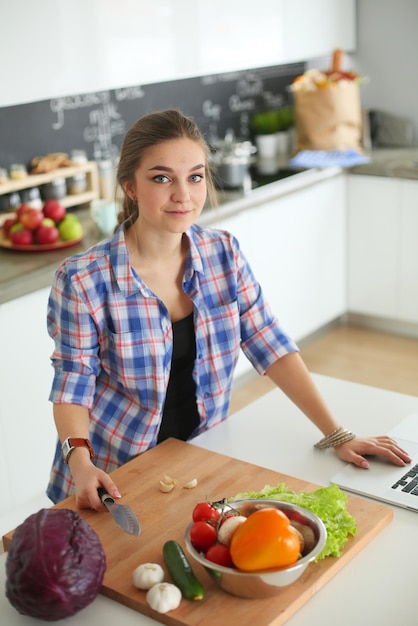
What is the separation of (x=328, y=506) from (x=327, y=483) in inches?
7.9

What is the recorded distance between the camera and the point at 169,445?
5.74 feet

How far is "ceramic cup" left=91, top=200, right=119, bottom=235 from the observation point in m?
3.04

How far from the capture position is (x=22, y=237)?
2.92 metres

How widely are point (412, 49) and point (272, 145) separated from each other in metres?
0.85

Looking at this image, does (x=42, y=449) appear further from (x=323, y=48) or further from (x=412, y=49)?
(x=412, y=49)

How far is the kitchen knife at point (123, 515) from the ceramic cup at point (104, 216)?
168 centimetres

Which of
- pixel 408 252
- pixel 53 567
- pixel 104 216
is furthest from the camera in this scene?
pixel 408 252

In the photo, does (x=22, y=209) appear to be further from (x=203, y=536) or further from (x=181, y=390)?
(x=203, y=536)

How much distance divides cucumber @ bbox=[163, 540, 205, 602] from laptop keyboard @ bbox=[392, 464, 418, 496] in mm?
459

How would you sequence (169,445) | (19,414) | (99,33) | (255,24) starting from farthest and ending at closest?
(255,24), (99,33), (19,414), (169,445)

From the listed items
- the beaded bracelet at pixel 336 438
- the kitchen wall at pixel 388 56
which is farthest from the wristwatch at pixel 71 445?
the kitchen wall at pixel 388 56

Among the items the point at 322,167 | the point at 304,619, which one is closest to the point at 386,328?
the point at 322,167

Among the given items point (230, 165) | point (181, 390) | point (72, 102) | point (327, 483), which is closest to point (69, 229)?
point (72, 102)

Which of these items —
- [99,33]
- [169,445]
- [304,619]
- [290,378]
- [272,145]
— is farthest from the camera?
[272,145]
